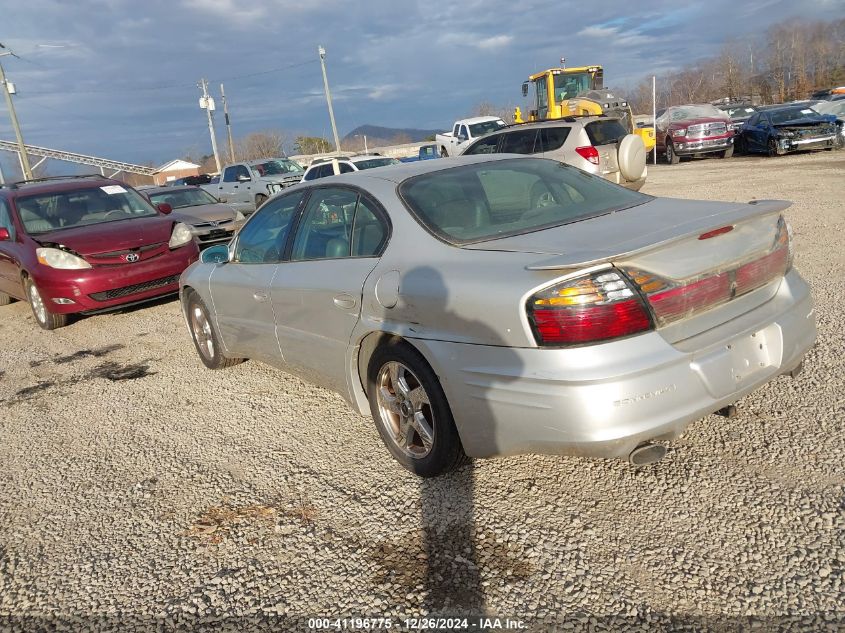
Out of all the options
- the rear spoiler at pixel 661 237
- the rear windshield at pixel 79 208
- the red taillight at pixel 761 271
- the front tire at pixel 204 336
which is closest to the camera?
the rear spoiler at pixel 661 237

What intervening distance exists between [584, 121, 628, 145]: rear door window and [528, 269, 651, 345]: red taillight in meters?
10.3

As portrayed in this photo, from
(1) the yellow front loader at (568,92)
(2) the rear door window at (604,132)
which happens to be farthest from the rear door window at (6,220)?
(1) the yellow front loader at (568,92)

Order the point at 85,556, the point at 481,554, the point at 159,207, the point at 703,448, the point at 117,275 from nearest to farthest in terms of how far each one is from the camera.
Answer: the point at 481,554
the point at 85,556
the point at 703,448
the point at 117,275
the point at 159,207

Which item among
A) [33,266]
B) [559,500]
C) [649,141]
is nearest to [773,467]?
[559,500]

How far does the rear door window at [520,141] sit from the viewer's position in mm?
12867

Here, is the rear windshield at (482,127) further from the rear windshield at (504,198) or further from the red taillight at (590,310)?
the red taillight at (590,310)

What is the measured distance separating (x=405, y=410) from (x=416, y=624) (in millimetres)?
1163

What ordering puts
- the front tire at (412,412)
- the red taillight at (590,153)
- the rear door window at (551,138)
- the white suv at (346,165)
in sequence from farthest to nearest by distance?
the white suv at (346,165) < the rear door window at (551,138) < the red taillight at (590,153) < the front tire at (412,412)

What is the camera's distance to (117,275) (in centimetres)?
730

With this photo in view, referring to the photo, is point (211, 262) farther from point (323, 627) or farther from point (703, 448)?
point (703, 448)

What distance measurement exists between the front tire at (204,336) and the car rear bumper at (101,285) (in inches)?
83.5

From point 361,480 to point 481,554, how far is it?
91cm

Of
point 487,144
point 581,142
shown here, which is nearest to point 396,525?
point 581,142

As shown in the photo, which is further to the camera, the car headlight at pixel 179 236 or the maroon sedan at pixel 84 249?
the car headlight at pixel 179 236
